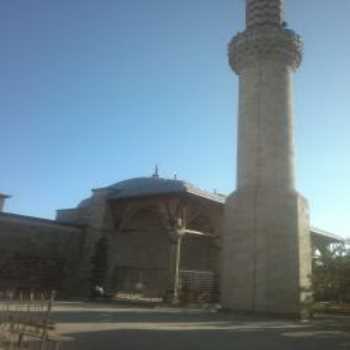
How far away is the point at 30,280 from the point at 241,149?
545 inches

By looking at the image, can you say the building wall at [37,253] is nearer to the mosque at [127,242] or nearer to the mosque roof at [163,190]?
the mosque at [127,242]

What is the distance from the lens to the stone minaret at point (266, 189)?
1584 cm

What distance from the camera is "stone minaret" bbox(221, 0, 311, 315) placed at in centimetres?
1584

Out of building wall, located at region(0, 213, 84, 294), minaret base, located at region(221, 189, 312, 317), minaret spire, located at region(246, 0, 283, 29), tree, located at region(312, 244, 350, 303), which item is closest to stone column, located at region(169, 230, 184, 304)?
minaret base, located at region(221, 189, 312, 317)

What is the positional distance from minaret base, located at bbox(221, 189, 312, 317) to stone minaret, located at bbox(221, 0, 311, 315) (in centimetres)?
4

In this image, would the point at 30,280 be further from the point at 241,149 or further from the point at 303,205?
the point at 303,205

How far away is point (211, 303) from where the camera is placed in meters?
22.0

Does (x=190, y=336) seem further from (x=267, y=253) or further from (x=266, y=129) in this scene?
(x=266, y=129)

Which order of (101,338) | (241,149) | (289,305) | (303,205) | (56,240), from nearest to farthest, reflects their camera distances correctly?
(101,338) → (289,305) → (303,205) → (241,149) → (56,240)

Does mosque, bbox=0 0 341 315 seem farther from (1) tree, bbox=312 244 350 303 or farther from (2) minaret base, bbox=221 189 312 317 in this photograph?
(1) tree, bbox=312 244 350 303

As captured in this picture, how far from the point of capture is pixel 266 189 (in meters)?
17.0

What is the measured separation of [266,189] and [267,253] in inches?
109

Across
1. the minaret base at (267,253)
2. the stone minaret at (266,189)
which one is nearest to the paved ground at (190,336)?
the minaret base at (267,253)

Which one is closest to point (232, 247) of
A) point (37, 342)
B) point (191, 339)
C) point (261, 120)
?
point (261, 120)
